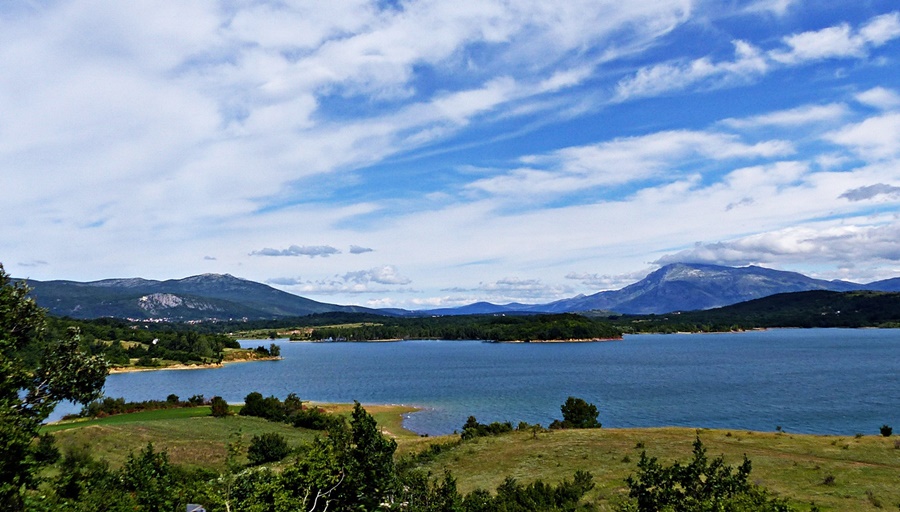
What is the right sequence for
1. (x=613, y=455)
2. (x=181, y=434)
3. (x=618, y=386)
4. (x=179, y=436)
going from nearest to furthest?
1. (x=613, y=455)
2. (x=179, y=436)
3. (x=181, y=434)
4. (x=618, y=386)

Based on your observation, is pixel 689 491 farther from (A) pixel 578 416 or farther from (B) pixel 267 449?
(A) pixel 578 416

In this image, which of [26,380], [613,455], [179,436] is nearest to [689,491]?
[26,380]

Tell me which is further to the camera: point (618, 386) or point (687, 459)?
Result: point (618, 386)

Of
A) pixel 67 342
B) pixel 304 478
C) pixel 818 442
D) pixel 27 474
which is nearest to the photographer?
pixel 27 474

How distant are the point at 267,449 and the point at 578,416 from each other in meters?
35.4

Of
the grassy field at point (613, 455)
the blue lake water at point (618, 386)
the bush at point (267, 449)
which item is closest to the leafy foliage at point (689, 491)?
the grassy field at point (613, 455)

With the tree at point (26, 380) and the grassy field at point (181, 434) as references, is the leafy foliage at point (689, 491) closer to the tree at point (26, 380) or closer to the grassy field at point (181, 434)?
the tree at point (26, 380)

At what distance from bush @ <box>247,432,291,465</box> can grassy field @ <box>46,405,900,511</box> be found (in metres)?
2.89

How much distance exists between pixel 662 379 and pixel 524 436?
74572mm

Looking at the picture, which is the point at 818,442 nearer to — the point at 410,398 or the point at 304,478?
the point at 304,478

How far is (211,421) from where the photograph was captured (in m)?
67.0

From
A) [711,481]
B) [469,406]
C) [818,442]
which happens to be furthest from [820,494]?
[469,406]

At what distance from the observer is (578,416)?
2473 inches

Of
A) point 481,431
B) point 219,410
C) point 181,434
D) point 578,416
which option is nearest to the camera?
point 481,431
